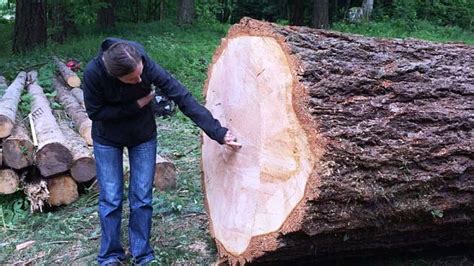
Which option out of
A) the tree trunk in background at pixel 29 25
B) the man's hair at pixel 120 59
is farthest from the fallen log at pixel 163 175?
the tree trunk in background at pixel 29 25

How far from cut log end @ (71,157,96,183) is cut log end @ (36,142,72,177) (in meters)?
0.11

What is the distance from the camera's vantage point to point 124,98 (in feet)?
11.4

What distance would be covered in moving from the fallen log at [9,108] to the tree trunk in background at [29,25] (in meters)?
5.44

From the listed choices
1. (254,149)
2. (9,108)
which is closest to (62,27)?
(9,108)

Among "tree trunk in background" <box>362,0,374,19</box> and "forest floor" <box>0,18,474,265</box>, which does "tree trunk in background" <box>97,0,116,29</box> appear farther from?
"forest floor" <box>0,18,474,265</box>

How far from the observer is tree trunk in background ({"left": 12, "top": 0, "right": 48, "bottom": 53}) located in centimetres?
1291

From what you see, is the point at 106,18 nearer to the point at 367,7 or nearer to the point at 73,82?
the point at 73,82

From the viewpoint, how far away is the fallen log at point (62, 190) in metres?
4.76

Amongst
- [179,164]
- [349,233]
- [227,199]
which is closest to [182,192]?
[179,164]

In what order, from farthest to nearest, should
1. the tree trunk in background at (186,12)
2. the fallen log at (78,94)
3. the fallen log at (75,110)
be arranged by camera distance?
the tree trunk in background at (186,12)
the fallen log at (78,94)
the fallen log at (75,110)

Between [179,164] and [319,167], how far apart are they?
3.08 m

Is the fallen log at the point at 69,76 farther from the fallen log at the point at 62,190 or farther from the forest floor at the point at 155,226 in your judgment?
the fallen log at the point at 62,190

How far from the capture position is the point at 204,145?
405 cm

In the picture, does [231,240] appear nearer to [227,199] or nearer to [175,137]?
[227,199]
